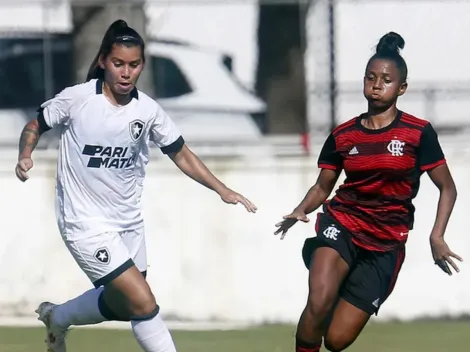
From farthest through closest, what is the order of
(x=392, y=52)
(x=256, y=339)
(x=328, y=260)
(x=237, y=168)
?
(x=237, y=168) < (x=256, y=339) < (x=392, y=52) < (x=328, y=260)

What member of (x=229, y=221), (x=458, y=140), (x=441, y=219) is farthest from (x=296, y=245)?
(x=441, y=219)

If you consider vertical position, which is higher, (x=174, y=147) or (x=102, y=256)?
(x=174, y=147)

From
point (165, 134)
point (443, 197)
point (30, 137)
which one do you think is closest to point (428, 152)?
point (443, 197)

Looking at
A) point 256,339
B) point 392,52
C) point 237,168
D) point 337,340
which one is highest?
point 392,52

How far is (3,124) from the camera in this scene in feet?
31.5

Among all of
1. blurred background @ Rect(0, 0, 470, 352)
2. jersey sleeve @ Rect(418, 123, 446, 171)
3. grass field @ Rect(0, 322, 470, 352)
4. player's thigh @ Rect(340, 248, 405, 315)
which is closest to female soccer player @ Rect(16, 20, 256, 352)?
player's thigh @ Rect(340, 248, 405, 315)

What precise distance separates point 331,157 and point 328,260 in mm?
554

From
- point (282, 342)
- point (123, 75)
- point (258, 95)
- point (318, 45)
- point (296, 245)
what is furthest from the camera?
point (258, 95)

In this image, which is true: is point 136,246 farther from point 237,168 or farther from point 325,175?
point 237,168

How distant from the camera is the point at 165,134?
21.6 ft

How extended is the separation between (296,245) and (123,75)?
2.90 meters

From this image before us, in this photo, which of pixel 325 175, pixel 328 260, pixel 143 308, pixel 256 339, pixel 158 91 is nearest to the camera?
pixel 143 308

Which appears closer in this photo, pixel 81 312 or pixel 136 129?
pixel 136 129

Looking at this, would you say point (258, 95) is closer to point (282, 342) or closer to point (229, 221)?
point (229, 221)
